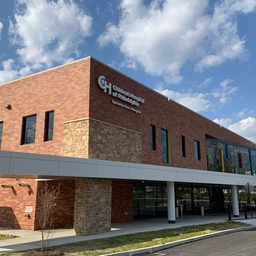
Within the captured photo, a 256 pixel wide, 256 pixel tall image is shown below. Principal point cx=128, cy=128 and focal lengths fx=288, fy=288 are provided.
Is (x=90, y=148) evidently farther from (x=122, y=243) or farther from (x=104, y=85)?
(x=122, y=243)

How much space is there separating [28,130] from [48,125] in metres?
1.98

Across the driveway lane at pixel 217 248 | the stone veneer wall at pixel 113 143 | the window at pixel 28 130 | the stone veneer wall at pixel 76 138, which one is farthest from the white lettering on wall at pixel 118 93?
the driveway lane at pixel 217 248

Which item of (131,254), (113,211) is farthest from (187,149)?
(131,254)

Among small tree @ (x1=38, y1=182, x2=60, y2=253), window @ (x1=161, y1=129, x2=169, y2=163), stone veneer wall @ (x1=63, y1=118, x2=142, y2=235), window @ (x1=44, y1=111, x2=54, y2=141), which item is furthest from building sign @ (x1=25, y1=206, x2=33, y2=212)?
window @ (x1=161, y1=129, x2=169, y2=163)

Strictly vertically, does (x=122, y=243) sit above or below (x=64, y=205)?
below

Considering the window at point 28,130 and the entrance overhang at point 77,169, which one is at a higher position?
the window at point 28,130

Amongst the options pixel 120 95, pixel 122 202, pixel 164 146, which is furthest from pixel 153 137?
pixel 122 202

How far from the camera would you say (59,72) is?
754 inches

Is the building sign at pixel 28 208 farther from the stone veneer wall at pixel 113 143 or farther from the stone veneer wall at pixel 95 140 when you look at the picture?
the stone veneer wall at pixel 113 143

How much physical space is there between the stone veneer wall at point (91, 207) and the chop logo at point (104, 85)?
587 cm

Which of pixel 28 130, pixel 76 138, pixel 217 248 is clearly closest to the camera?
pixel 217 248

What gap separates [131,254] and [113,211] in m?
9.73

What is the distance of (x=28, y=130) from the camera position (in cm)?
2014

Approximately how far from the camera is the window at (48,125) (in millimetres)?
18875
